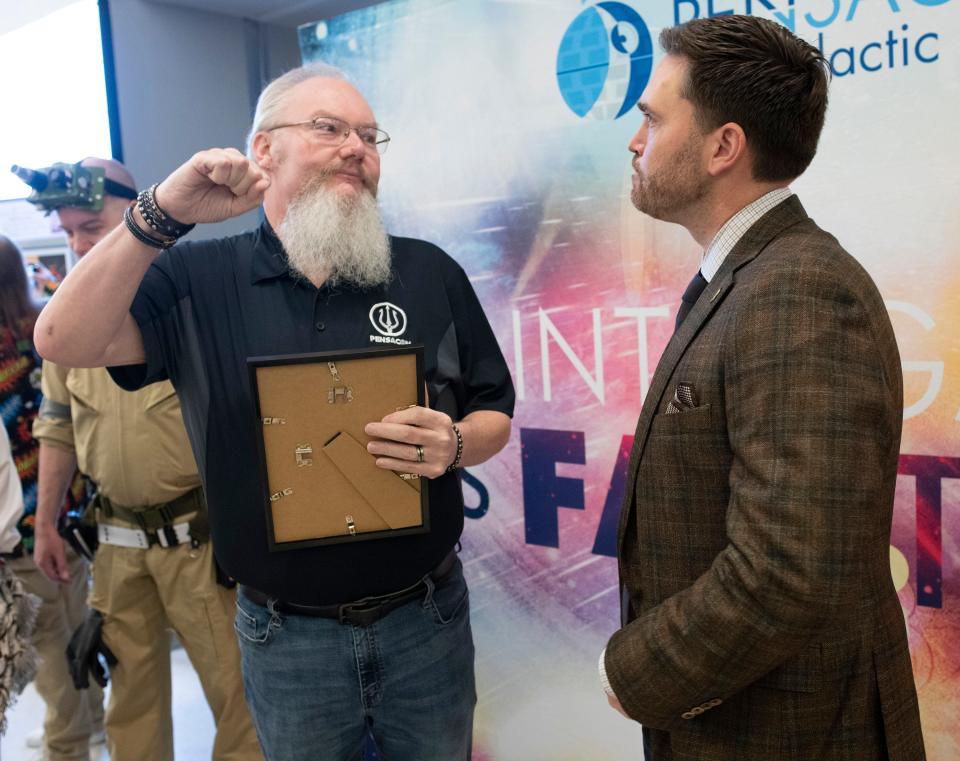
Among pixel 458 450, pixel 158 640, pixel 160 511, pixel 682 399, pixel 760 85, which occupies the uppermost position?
pixel 760 85

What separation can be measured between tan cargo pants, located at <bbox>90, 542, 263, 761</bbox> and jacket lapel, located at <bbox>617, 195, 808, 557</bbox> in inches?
77.1

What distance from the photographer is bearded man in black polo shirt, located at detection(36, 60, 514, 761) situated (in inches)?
62.9

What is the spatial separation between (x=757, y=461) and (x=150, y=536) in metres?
2.25

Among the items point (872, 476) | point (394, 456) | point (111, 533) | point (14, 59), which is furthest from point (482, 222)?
point (14, 59)

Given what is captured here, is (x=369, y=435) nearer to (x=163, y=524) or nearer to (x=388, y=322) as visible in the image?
(x=388, y=322)

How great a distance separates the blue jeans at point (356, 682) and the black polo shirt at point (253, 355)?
8cm

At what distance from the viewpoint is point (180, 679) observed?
4.04 m

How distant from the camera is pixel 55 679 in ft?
10.5

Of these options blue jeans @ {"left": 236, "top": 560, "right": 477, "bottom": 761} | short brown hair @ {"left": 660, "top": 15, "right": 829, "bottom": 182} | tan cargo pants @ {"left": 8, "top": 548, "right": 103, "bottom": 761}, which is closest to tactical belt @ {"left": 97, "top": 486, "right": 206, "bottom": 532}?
tan cargo pants @ {"left": 8, "top": 548, "right": 103, "bottom": 761}

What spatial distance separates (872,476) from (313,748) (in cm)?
117

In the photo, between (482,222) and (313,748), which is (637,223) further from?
(313,748)

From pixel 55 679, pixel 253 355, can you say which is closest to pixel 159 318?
pixel 253 355

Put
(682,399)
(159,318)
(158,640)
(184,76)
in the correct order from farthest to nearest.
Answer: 1. (184,76)
2. (158,640)
3. (159,318)
4. (682,399)

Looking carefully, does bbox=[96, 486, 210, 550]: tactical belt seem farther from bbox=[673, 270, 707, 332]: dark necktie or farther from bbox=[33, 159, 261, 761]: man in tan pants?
bbox=[673, 270, 707, 332]: dark necktie
